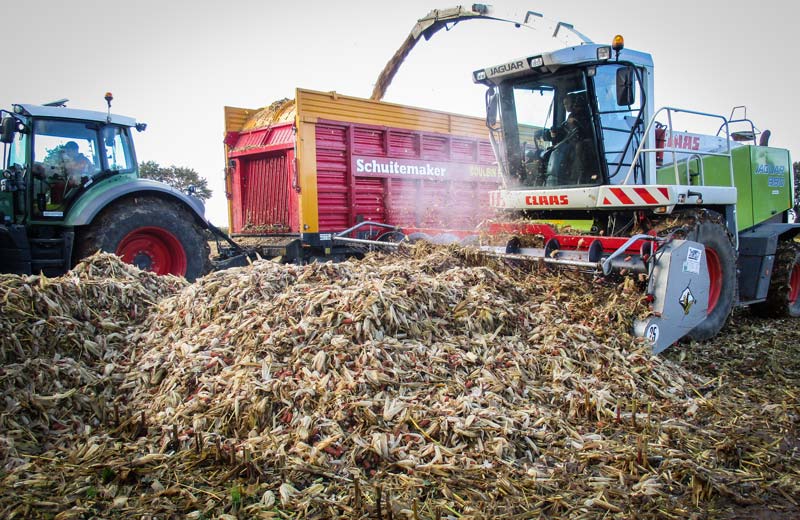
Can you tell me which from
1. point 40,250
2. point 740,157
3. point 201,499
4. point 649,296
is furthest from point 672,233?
point 40,250

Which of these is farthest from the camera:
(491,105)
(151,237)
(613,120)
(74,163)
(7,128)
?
(151,237)

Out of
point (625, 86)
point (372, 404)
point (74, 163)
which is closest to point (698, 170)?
point (625, 86)

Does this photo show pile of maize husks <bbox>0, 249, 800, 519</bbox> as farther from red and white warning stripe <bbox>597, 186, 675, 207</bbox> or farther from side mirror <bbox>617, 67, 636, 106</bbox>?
side mirror <bbox>617, 67, 636, 106</bbox>

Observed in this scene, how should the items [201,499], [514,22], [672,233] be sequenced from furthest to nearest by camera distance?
[514,22]
[672,233]
[201,499]

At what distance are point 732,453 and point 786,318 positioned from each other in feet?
17.2

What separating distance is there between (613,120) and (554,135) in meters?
0.67

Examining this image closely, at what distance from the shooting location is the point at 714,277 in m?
6.12

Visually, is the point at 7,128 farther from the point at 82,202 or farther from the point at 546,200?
the point at 546,200

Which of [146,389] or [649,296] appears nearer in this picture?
[146,389]

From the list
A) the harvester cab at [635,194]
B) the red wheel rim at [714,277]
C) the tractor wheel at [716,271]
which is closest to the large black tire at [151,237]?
the harvester cab at [635,194]

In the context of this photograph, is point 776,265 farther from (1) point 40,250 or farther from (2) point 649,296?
(1) point 40,250

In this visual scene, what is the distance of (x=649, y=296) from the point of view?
4.92 meters

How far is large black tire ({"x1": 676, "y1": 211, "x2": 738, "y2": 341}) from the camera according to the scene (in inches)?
227

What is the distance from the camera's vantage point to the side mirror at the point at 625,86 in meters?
5.76
